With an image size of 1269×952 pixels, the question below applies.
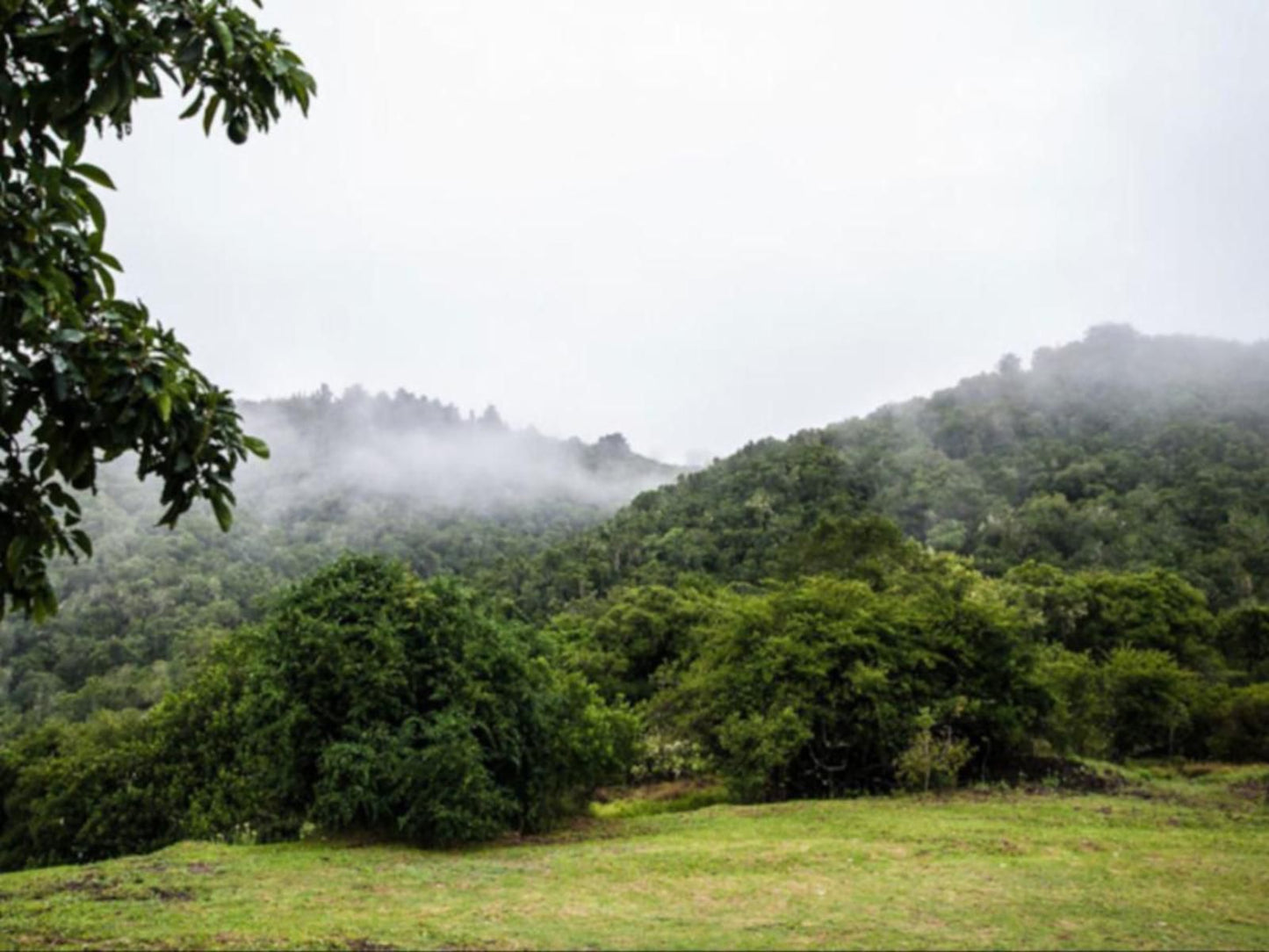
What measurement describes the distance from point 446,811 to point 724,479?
221 ft

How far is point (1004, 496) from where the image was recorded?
76312mm

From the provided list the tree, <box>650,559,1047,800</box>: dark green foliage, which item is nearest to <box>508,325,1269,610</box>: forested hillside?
<box>650,559,1047,800</box>: dark green foliage

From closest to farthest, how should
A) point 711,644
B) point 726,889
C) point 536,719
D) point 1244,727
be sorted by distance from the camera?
1. point 726,889
2. point 536,719
3. point 711,644
4. point 1244,727

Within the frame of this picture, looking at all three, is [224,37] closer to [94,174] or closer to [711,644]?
[94,174]

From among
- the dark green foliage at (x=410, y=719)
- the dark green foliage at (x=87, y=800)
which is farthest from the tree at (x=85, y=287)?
the dark green foliage at (x=87, y=800)

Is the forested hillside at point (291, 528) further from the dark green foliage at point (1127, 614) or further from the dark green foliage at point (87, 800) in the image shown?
the dark green foliage at point (1127, 614)

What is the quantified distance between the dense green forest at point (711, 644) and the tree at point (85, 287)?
10.0 meters

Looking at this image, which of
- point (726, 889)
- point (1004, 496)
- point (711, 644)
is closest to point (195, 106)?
point (726, 889)

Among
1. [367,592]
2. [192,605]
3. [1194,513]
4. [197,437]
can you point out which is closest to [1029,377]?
[1194,513]

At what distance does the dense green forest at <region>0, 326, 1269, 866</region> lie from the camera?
1522 centimetres

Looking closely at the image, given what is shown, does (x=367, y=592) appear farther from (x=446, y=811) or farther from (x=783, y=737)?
(x=783, y=737)

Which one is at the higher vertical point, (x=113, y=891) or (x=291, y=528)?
(x=291, y=528)

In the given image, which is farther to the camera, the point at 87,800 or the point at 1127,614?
the point at 1127,614

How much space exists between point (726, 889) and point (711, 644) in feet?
46.2
